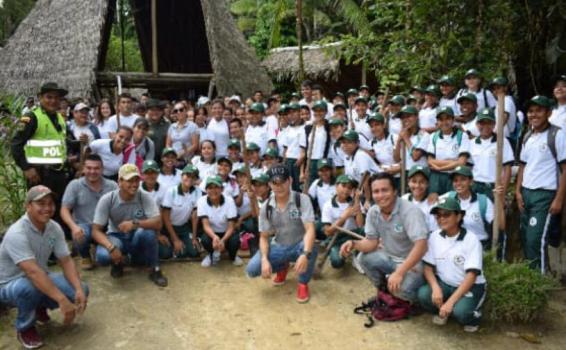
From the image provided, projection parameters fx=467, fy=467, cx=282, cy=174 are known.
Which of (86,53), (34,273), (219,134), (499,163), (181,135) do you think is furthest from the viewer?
(86,53)

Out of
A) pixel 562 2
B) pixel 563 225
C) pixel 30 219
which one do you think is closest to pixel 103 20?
pixel 30 219

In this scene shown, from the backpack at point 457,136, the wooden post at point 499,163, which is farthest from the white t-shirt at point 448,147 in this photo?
the wooden post at point 499,163

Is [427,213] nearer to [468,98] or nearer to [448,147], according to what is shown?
[448,147]

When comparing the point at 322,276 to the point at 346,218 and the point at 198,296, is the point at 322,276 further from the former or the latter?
the point at 198,296

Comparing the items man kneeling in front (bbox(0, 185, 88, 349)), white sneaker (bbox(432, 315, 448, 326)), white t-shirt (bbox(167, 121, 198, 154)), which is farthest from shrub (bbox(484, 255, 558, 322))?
white t-shirt (bbox(167, 121, 198, 154))

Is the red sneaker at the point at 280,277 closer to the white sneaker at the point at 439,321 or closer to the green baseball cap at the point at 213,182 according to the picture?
the green baseball cap at the point at 213,182

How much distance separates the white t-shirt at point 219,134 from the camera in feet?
23.8

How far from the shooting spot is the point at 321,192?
19.2 ft

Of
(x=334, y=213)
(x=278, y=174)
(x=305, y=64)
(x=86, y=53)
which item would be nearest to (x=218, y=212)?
(x=278, y=174)

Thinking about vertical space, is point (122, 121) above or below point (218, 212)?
above

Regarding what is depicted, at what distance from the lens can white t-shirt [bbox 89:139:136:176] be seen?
5855 mm

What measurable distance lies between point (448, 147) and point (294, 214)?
6.32 ft

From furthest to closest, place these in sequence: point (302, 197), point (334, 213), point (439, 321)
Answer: point (334, 213) < point (302, 197) < point (439, 321)

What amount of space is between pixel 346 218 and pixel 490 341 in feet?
6.27
